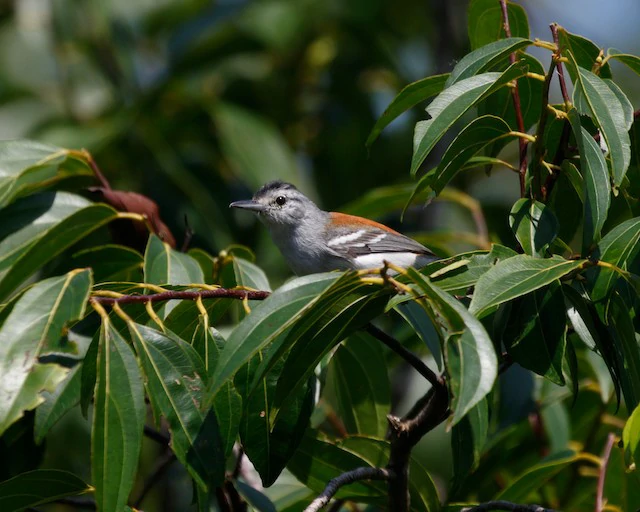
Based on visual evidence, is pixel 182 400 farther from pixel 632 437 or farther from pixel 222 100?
pixel 222 100

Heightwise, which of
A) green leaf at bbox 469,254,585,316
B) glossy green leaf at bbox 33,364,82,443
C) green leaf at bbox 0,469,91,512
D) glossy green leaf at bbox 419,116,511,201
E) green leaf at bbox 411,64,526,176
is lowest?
green leaf at bbox 0,469,91,512

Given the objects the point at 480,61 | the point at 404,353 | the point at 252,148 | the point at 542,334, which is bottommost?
the point at 252,148

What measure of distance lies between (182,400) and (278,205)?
278 cm

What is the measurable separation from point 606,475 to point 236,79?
171 inches

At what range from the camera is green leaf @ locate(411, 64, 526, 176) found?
2320 millimetres

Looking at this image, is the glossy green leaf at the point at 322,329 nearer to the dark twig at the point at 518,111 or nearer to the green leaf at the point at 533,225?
the green leaf at the point at 533,225

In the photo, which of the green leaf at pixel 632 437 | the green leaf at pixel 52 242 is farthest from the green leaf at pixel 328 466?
the green leaf at pixel 52 242

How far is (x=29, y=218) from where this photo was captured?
3.34 meters

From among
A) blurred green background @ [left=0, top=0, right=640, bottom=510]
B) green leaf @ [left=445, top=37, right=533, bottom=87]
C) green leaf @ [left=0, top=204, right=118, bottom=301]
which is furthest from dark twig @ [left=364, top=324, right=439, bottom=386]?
blurred green background @ [left=0, top=0, right=640, bottom=510]

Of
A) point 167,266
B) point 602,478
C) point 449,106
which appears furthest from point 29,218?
point 602,478

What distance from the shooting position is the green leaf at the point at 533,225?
8.02 feet

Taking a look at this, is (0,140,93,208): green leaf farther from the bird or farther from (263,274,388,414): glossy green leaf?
(263,274,388,414): glossy green leaf

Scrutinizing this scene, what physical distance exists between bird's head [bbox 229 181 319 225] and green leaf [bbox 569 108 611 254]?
2.63m

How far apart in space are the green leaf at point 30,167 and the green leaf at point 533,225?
6.09ft
